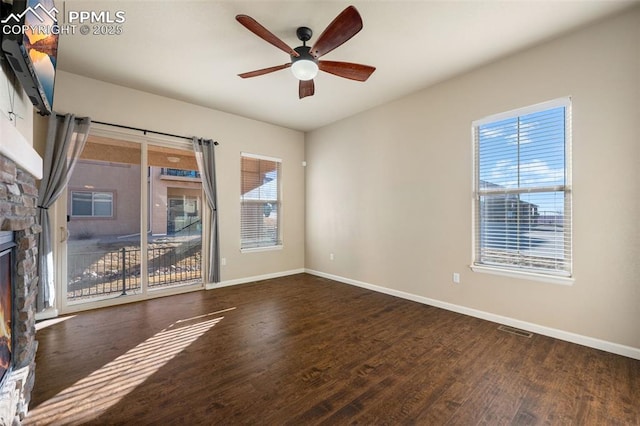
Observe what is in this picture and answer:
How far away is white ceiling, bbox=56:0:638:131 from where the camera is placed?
243 centimetres

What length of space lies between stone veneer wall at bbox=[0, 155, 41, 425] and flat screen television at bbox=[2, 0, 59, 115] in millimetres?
535

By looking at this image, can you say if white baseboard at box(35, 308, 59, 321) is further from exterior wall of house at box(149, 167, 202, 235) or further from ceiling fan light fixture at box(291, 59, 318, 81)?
ceiling fan light fixture at box(291, 59, 318, 81)

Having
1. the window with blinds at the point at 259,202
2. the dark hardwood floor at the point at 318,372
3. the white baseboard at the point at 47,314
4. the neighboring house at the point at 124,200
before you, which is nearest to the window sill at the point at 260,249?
→ the window with blinds at the point at 259,202

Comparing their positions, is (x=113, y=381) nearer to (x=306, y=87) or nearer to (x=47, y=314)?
(x=47, y=314)

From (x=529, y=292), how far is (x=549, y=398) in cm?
136

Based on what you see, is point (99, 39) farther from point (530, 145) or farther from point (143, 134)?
point (530, 145)

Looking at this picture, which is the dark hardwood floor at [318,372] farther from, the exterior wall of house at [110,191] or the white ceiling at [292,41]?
the white ceiling at [292,41]

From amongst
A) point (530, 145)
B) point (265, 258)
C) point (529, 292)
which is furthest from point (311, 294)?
point (530, 145)

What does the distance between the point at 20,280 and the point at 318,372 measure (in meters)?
2.23

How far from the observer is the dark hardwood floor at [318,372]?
5.90 feet

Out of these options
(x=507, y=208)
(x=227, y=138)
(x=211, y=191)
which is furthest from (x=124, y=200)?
(x=507, y=208)

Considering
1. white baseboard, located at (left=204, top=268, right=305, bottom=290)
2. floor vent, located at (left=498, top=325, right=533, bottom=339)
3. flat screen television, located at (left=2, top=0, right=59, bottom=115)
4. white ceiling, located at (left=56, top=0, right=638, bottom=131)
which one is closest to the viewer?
flat screen television, located at (left=2, top=0, right=59, bottom=115)

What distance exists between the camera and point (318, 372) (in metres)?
2.25

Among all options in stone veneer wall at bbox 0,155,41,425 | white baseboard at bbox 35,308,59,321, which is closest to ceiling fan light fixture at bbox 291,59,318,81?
stone veneer wall at bbox 0,155,41,425
